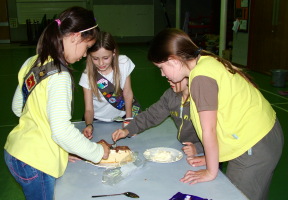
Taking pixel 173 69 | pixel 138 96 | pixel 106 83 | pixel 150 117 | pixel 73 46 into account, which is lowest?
pixel 138 96

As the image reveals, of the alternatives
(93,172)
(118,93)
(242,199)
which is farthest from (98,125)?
(242,199)

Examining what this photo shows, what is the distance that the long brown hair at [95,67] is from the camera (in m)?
2.14

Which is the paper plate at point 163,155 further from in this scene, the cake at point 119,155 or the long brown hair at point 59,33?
the long brown hair at point 59,33

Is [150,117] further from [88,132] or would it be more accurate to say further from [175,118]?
[88,132]

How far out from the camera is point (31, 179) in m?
1.45

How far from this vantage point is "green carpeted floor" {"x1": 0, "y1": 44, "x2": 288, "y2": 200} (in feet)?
8.71

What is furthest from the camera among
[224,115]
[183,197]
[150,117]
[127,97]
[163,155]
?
[127,97]

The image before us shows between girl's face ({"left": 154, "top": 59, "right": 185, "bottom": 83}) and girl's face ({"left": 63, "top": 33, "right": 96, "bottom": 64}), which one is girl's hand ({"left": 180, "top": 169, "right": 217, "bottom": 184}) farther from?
girl's face ({"left": 63, "top": 33, "right": 96, "bottom": 64})

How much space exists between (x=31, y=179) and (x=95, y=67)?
3.35ft

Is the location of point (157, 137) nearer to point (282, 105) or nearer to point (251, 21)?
point (282, 105)

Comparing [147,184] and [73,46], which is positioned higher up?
[73,46]

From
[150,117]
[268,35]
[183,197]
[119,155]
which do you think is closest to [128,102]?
[150,117]

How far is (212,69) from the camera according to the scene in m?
1.36

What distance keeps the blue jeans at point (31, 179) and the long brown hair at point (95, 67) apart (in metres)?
0.90
